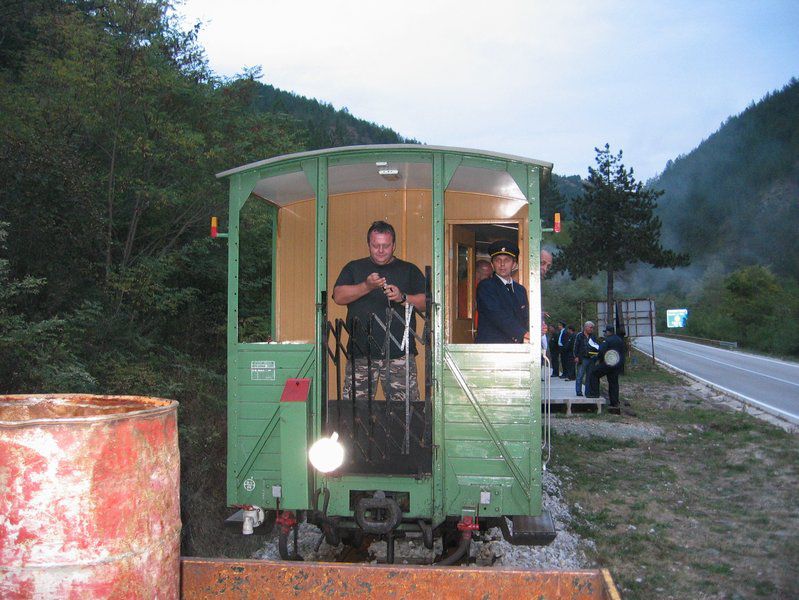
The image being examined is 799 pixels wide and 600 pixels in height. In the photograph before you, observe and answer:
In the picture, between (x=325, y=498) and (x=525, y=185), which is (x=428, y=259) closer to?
(x=525, y=185)

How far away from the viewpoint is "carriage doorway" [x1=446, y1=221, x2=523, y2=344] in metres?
6.78


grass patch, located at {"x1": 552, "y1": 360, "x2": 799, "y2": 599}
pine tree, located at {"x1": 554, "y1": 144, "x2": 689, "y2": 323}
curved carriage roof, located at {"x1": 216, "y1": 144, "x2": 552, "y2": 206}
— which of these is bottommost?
grass patch, located at {"x1": 552, "y1": 360, "x2": 799, "y2": 599}

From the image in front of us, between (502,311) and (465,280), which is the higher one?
(465,280)

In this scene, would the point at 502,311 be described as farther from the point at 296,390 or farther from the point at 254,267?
the point at 254,267

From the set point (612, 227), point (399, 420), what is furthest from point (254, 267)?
point (612, 227)

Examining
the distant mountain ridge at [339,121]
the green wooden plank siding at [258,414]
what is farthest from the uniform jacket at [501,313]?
the distant mountain ridge at [339,121]

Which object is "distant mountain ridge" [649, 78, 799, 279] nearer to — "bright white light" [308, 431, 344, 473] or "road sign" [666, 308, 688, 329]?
"road sign" [666, 308, 688, 329]

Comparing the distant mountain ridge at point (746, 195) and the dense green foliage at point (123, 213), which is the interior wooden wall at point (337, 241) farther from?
the distant mountain ridge at point (746, 195)

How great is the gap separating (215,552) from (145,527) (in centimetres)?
464

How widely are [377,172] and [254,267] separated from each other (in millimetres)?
8646

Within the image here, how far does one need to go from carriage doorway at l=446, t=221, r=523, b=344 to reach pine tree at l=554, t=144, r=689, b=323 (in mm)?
33670

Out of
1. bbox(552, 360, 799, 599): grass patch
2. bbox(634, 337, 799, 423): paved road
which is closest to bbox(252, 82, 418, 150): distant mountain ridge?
bbox(634, 337, 799, 423): paved road

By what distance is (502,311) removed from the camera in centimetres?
582

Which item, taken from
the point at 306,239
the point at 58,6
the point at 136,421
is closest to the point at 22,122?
the point at 58,6
